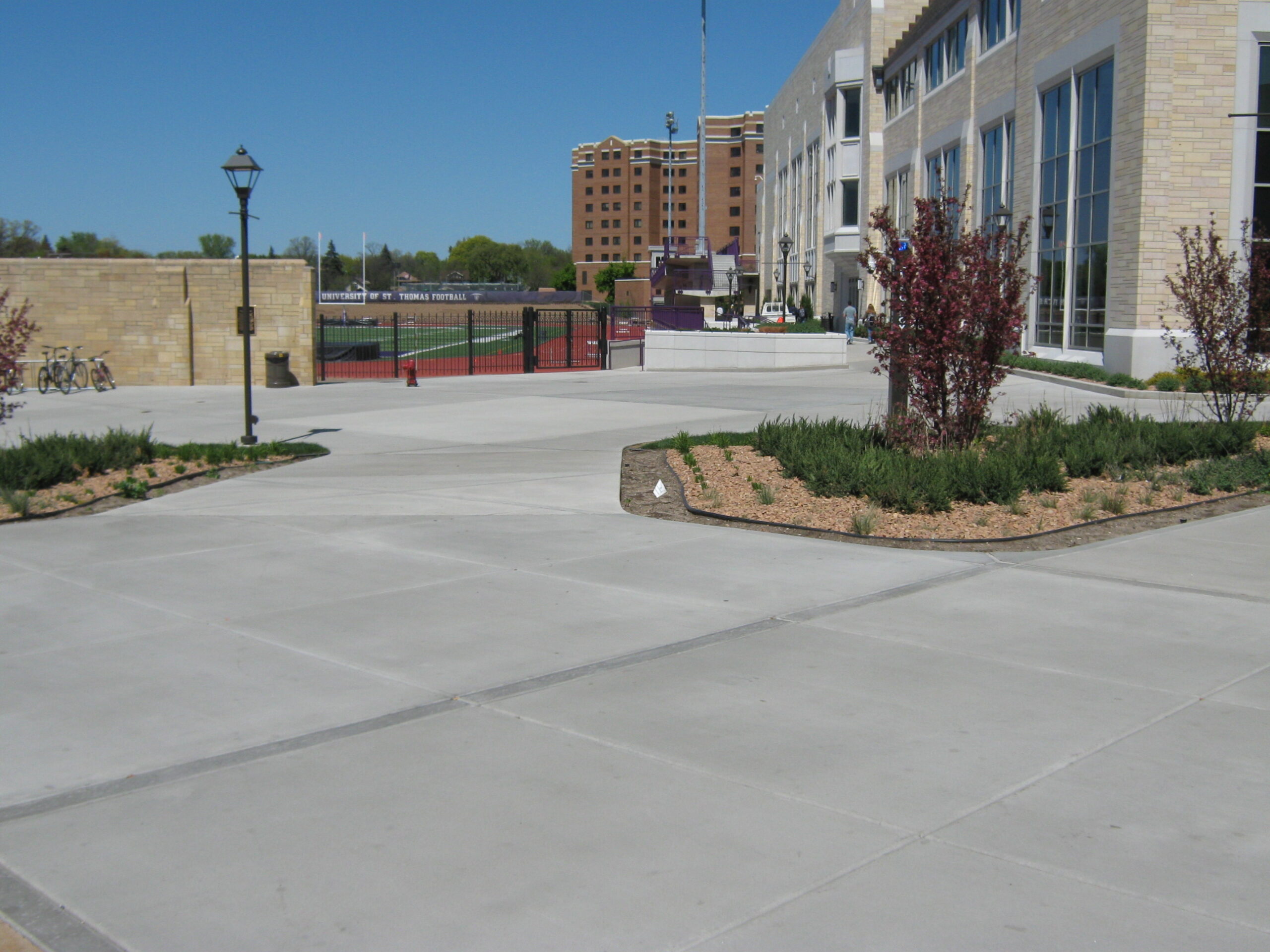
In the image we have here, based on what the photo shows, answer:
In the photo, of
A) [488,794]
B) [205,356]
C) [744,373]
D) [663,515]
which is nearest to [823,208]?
[744,373]

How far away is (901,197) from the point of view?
169 ft

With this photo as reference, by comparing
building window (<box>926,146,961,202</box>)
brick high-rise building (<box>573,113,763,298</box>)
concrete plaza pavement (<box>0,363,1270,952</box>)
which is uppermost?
brick high-rise building (<box>573,113,763,298</box>)

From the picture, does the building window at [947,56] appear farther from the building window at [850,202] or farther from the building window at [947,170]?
the building window at [850,202]

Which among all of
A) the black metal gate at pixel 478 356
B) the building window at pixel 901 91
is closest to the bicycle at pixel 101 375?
the black metal gate at pixel 478 356

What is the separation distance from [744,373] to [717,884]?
2893 cm

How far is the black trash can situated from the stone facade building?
15930 mm

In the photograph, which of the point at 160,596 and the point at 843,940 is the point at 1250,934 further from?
the point at 160,596

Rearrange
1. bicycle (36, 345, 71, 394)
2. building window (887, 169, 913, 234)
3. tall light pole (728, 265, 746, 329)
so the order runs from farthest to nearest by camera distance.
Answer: tall light pole (728, 265, 746, 329) < building window (887, 169, 913, 234) < bicycle (36, 345, 71, 394)

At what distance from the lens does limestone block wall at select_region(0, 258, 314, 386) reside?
28.5 m

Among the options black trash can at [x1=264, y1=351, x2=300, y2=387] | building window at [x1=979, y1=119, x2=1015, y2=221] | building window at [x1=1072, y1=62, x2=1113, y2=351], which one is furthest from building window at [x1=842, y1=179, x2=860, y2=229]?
black trash can at [x1=264, y1=351, x2=300, y2=387]

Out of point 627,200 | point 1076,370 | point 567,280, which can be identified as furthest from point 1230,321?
point 567,280

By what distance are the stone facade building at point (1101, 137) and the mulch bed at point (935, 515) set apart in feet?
22.6

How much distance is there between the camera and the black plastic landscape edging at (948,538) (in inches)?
Answer: 365

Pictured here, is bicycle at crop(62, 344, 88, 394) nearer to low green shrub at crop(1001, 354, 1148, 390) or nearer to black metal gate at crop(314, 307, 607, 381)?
black metal gate at crop(314, 307, 607, 381)
